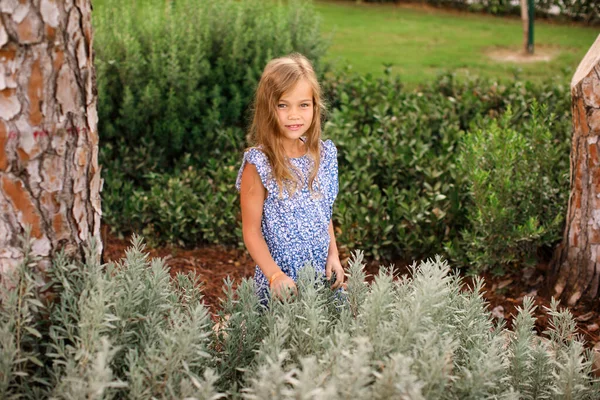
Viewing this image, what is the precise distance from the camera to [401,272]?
14.6 feet

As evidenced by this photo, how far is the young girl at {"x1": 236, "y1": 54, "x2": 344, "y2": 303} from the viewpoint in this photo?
290cm

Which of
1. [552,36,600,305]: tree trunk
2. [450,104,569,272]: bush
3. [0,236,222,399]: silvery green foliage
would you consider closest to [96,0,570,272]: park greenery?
[450,104,569,272]: bush

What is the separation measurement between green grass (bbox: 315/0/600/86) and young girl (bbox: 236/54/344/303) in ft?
17.2

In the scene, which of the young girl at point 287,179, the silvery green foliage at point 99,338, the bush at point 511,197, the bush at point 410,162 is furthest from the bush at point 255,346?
the bush at point 410,162

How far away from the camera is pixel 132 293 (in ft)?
7.61

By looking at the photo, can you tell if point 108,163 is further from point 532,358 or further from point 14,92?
point 532,358

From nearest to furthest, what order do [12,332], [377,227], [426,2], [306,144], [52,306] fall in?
[12,332] → [52,306] → [306,144] → [377,227] → [426,2]

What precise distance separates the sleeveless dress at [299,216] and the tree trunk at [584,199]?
4.36ft

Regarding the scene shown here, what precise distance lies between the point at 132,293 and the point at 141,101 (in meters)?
3.27

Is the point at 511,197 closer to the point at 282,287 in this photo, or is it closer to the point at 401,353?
the point at 282,287

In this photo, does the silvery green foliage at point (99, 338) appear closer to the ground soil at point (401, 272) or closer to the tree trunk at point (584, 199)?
the ground soil at point (401, 272)

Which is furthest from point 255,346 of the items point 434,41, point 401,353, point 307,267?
point 434,41

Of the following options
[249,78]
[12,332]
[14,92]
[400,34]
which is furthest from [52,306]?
[400,34]

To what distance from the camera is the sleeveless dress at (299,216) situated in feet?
9.71
